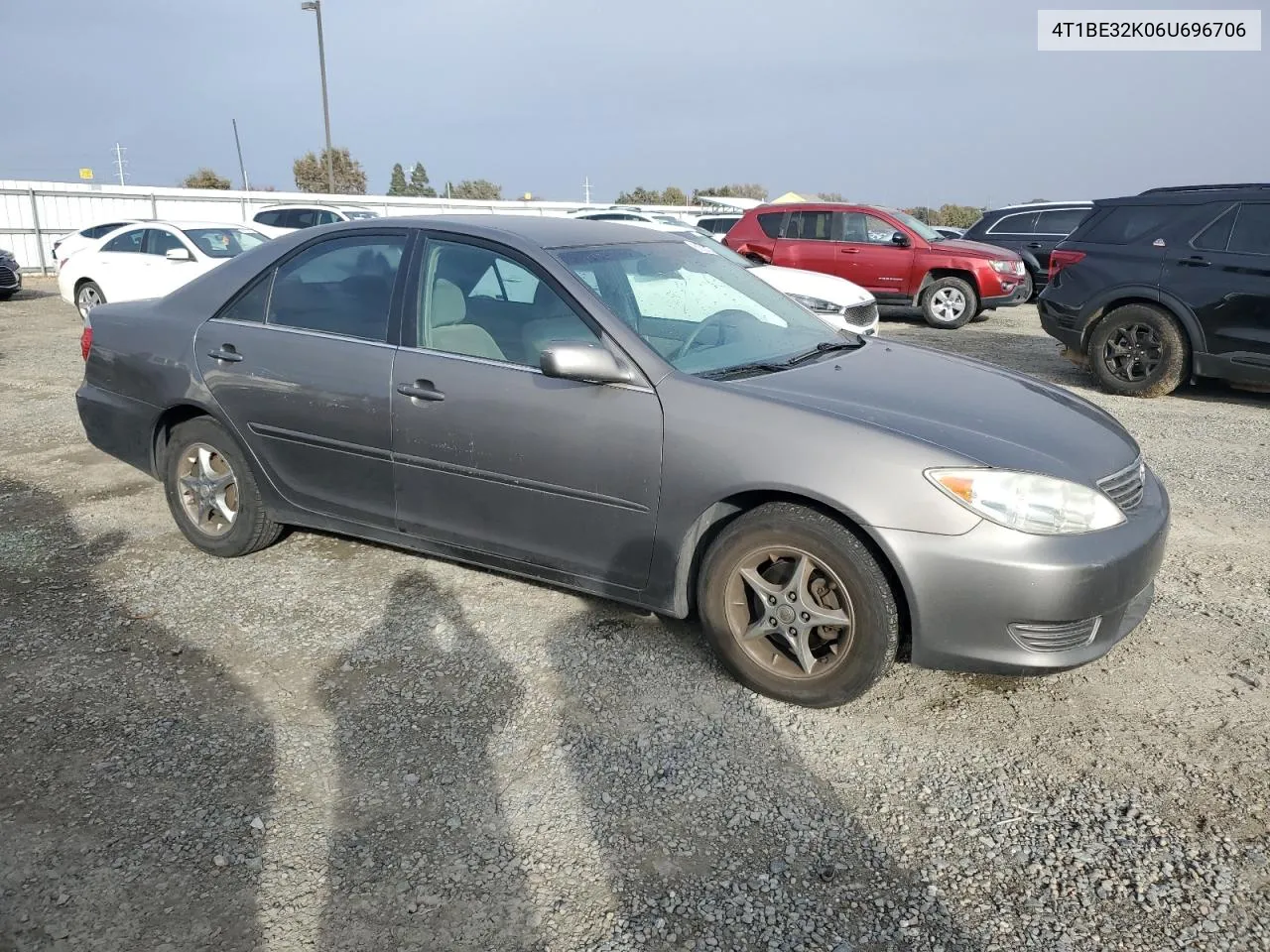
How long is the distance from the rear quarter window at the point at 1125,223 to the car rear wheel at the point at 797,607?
22.6ft

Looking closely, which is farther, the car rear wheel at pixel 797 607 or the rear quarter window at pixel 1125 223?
the rear quarter window at pixel 1125 223

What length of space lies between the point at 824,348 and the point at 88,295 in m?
13.1

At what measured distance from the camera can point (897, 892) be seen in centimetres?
244

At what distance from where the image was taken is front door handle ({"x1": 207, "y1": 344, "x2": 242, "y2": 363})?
14.1 ft

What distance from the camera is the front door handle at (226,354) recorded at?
14.1ft

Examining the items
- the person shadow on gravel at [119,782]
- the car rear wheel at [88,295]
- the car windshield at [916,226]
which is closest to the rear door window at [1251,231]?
the car windshield at [916,226]

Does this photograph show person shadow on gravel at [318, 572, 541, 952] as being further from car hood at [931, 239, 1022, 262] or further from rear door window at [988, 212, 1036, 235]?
rear door window at [988, 212, 1036, 235]

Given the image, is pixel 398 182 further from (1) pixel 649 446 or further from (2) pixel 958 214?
(1) pixel 649 446

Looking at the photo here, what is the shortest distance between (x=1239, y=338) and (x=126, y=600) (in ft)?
26.4

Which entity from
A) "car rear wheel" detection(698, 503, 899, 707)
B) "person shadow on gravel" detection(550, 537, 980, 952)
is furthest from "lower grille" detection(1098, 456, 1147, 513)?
"person shadow on gravel" detection(550, 537, 980, 952)

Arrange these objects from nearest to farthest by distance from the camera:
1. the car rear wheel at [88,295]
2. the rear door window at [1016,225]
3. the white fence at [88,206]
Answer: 1. the car rear wheel at [88,295]
2. the rear door window at [1016,225]
3. the white fence at [88,206]

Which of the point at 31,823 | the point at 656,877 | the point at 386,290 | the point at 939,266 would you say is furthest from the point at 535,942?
the point at 939,266

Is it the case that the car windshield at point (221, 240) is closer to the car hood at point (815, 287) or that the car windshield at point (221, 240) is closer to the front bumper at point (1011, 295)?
the car hood at point (815, 287)

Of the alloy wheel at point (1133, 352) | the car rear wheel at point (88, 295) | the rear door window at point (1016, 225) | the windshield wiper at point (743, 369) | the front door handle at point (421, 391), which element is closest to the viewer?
the windshield wiper at point (743, 369)
